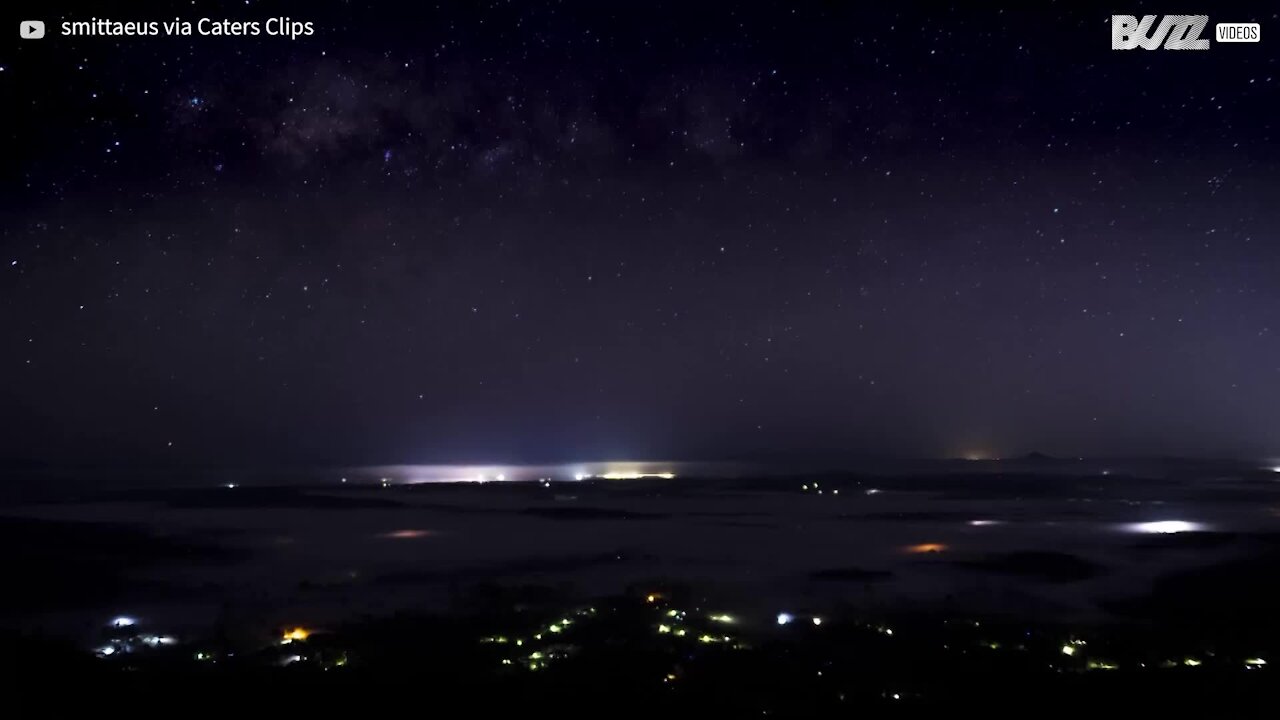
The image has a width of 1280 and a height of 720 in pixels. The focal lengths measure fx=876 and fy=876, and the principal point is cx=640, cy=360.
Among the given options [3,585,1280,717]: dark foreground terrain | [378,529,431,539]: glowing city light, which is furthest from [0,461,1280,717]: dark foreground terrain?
[378,529,431,539]: glowing city light

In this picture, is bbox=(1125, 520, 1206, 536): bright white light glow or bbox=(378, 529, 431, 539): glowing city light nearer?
bbox=(1125, 520, 1206, 536): bright white light glow

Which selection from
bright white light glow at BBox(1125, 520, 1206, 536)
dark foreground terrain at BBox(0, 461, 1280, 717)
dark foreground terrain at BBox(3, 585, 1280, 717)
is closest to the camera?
dark foreground terrain at BBox(3, 585, 1280, 717)

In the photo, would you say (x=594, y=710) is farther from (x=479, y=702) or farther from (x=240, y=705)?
(x=240, y=705)

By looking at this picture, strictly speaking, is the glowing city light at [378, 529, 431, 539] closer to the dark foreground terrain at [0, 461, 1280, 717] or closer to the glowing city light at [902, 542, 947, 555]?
the dark foreground terrain at [0, 461, 1280, 717]

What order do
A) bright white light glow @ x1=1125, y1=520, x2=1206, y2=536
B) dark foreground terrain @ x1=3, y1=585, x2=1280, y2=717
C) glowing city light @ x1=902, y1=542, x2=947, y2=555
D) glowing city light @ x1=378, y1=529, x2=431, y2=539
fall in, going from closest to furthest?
dark foreground terrain @ x1=3, y1=585, x2=1280, y2=717 < glowing city light @ x1=902, y1=542, x2=947, y2=555 < bright white light glow @ x1=1125, y1=520, x2=1206, y2=536 < glowing city light @ x1=378, y1=529, x2=431, y2=539

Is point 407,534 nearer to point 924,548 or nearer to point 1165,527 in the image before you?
point 924,548

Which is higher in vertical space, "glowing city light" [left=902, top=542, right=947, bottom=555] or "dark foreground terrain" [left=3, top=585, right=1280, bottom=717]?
"dark foreground terrain" [left=3, top=585, right=1280, bottom=717]

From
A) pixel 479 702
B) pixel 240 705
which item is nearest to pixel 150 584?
pixel 240 705

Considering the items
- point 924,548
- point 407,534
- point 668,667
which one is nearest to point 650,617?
point 668,667

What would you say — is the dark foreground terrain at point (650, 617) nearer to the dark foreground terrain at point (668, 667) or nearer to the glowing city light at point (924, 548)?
the dark foreground terrain at point (668, 667)

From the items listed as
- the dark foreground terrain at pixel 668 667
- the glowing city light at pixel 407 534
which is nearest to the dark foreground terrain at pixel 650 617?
the dark foreground terrain at pixel 668 667
